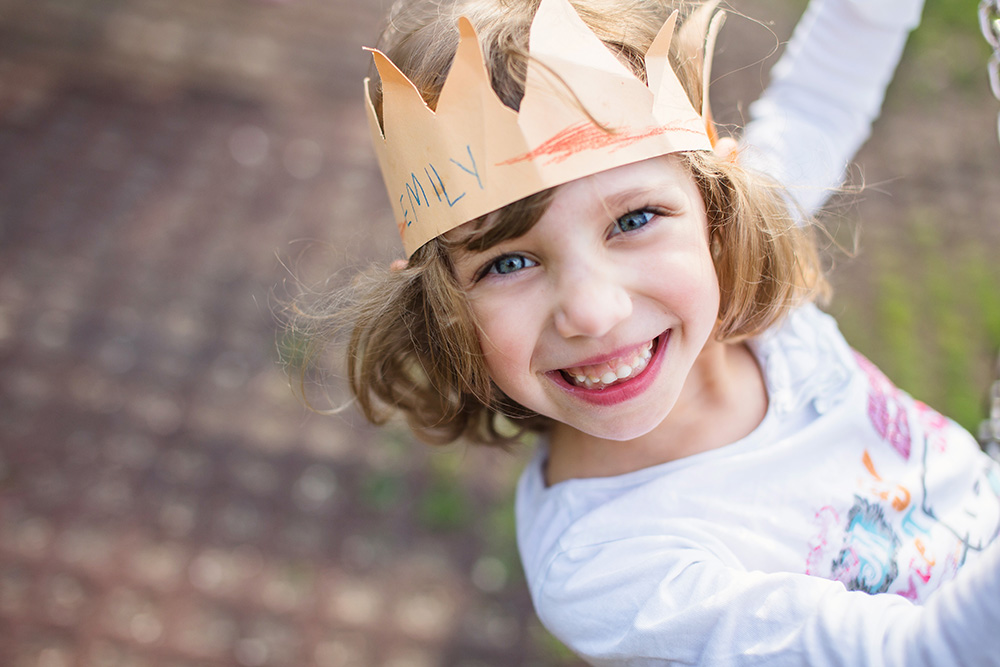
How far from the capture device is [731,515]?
1255 millimetres

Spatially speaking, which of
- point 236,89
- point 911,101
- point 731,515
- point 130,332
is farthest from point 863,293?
point 236,89

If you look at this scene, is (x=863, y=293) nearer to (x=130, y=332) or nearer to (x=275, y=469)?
(x=275, y=469)

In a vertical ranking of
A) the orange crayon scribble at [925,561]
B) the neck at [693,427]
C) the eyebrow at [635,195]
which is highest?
the eyebrow at [635,195]

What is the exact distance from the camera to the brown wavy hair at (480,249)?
46.3 inches

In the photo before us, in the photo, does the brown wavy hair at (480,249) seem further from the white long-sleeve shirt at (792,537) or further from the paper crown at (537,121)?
the white long-sleeve shirt at (792,537)

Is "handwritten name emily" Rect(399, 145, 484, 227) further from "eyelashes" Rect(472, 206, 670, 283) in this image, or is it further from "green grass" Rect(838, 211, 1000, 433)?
"green grass" Rect(838, 211, 1000, 433)

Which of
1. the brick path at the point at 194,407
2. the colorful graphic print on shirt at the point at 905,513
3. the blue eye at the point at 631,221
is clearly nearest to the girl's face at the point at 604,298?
the blue eye at the point at 631,221

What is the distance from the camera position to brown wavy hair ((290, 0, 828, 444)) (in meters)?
1.17

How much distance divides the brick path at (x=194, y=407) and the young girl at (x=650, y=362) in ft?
3.07

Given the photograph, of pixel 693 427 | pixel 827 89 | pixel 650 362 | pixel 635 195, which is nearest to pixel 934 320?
pixel 827 89

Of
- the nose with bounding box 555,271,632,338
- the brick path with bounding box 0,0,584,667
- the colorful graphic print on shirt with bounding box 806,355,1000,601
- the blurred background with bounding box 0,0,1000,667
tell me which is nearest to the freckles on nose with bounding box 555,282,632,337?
the nose with bounding box 555,271,632,338

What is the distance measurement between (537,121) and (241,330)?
2334 mm

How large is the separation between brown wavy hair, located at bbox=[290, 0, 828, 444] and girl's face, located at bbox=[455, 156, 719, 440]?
4 cm

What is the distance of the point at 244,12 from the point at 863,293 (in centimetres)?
360
